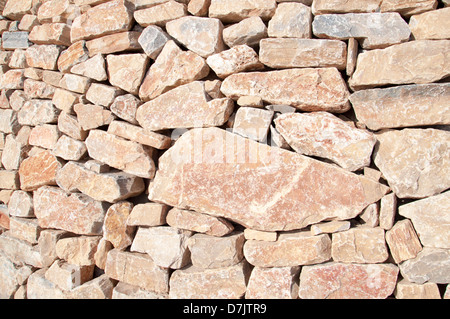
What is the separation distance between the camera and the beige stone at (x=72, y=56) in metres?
2.54

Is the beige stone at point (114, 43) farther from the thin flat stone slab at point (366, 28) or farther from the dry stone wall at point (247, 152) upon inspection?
the thin flat stone slab at point (366, 28)

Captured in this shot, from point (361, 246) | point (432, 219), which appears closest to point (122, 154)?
point (361, 246)

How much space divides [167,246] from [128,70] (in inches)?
49.7

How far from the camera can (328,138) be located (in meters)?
1.89

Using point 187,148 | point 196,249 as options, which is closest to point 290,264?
point 196,249

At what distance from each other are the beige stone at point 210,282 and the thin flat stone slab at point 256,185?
1.09 feet

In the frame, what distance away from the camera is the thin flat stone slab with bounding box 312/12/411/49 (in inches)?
71.7

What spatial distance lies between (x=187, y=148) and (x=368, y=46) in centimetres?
124

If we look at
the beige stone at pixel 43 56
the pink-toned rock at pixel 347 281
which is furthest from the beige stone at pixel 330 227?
the beige stone at pixel 43 56

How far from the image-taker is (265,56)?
2.00m

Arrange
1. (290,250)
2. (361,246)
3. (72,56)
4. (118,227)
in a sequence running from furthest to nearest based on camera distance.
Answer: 1. (72,56)
2. (118,227)
3. (290,250)
4. (361,246)

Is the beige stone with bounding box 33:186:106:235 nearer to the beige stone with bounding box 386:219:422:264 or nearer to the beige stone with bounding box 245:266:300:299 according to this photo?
the beige stone with bounding box 245:266:300:299

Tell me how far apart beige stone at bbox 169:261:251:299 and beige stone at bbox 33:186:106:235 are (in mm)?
739

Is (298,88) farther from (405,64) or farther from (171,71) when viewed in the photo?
(171,71)
